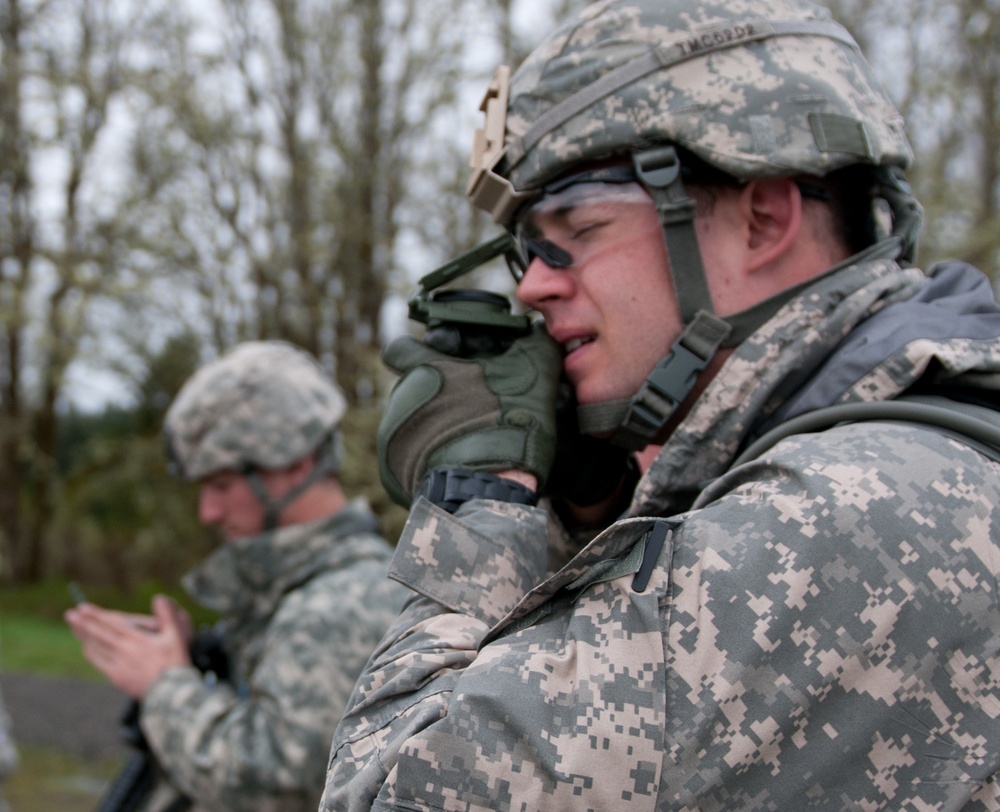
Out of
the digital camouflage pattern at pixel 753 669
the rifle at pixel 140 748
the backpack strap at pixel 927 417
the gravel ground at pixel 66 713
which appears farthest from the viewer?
the gravel ground at pixel 66 713

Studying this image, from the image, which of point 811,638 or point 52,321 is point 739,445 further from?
point 52,321

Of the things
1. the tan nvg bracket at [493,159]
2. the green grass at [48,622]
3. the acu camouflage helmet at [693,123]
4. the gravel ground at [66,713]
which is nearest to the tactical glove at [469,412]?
the acu camouflage helmet at [693,123]

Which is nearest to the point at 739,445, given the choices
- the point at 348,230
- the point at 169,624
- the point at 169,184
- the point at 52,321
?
the point at 169,624

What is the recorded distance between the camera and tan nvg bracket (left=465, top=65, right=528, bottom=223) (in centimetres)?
197

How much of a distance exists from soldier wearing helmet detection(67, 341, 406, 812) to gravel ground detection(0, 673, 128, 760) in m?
6.78

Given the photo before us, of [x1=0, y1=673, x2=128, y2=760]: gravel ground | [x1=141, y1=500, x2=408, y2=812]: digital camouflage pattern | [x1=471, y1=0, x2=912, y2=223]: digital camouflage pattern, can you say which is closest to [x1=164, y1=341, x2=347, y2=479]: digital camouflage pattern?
[x1=141, y1=500, x2=408, y2=812]: digital camouflage pattern

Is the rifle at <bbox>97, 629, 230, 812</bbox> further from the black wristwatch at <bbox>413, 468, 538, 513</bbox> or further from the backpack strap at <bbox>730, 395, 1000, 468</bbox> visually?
the backpack strap at <bbox>730, 395, 1000, 468</bbox>

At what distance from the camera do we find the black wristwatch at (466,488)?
64.3 inches

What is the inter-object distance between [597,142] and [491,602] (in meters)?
0.78

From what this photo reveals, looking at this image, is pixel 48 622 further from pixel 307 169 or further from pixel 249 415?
pixel 249 415

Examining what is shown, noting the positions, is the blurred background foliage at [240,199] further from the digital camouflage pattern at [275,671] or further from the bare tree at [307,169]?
the digital camouflage pattern at [275,671]

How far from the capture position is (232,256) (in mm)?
13477

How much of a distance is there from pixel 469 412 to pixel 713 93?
0.65 m

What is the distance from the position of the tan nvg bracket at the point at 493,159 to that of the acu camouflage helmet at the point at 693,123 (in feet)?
0.11
